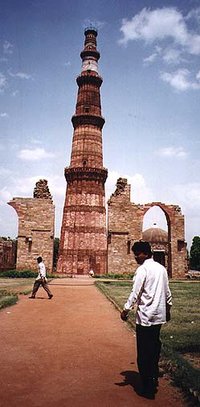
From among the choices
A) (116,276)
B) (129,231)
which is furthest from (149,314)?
(129,231)

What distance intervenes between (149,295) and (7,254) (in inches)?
1169

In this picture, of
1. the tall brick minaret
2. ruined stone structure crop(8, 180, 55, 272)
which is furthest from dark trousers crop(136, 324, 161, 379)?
the tall brick minaret

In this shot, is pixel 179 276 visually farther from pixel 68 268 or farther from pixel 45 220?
pixel 45 220

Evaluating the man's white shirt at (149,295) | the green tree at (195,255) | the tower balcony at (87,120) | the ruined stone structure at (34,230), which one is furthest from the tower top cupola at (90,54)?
the man's white shirt at (149,295)

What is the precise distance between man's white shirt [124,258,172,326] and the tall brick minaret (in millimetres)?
23998

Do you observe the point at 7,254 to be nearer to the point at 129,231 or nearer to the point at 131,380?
the point at 129,231

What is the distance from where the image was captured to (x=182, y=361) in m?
4.41

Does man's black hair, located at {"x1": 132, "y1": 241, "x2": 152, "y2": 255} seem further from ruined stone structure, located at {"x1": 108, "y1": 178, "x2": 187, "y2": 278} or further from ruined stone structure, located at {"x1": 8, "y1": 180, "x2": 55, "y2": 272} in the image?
ruined stone structure, located at {"x1": 8, "y1": 180, "x2": 55, "y2": 272}

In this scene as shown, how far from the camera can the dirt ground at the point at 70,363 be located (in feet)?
11.5

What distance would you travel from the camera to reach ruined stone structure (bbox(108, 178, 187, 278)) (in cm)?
2702

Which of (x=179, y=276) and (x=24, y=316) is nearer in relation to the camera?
(x=24, y=316)

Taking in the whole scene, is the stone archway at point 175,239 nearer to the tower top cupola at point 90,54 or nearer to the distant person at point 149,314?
the tower top cupola at point 90,54

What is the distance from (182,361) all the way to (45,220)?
77.0 ft

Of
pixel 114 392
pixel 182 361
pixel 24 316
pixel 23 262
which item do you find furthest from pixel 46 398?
pixel 23 262
